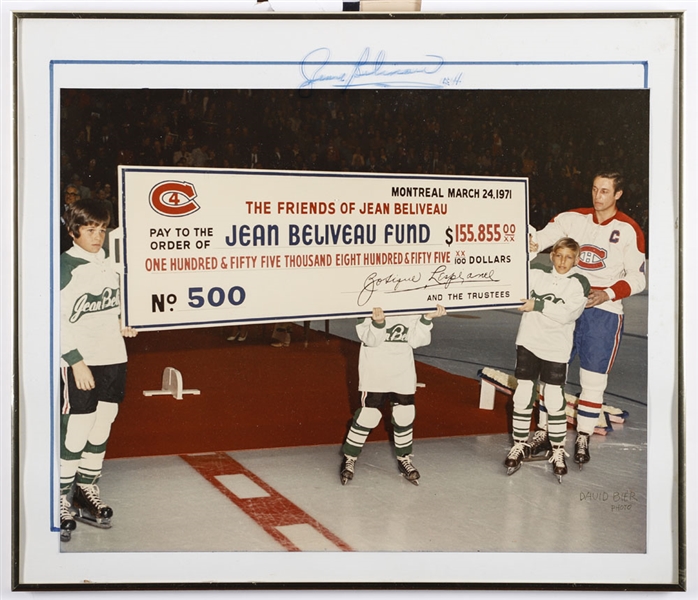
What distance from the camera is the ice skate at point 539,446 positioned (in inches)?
127

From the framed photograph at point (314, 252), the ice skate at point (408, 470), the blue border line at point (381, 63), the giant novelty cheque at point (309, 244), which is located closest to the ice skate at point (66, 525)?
the framed photograph at point (314, 252)

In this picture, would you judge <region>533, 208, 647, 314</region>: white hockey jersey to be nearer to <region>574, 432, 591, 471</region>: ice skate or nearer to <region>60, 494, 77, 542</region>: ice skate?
<region>574, 432, 591, 471</region>: ice skate

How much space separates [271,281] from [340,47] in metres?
0.92

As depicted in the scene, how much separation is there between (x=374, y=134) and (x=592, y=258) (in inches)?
39.3

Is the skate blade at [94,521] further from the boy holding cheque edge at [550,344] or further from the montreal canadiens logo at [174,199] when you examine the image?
the boy holding cheque edge at [550,344]

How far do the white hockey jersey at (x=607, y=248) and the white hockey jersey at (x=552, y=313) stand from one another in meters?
0.07

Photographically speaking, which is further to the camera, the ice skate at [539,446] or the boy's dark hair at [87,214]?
the ice skate at [539,446]

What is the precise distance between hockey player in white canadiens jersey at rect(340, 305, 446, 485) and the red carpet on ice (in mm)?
49

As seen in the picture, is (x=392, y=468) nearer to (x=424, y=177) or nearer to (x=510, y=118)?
(x=424, y=177)

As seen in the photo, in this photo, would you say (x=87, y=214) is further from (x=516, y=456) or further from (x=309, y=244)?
(x=516, y=456)

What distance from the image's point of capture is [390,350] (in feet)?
10.3

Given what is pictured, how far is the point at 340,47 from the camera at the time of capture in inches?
119
